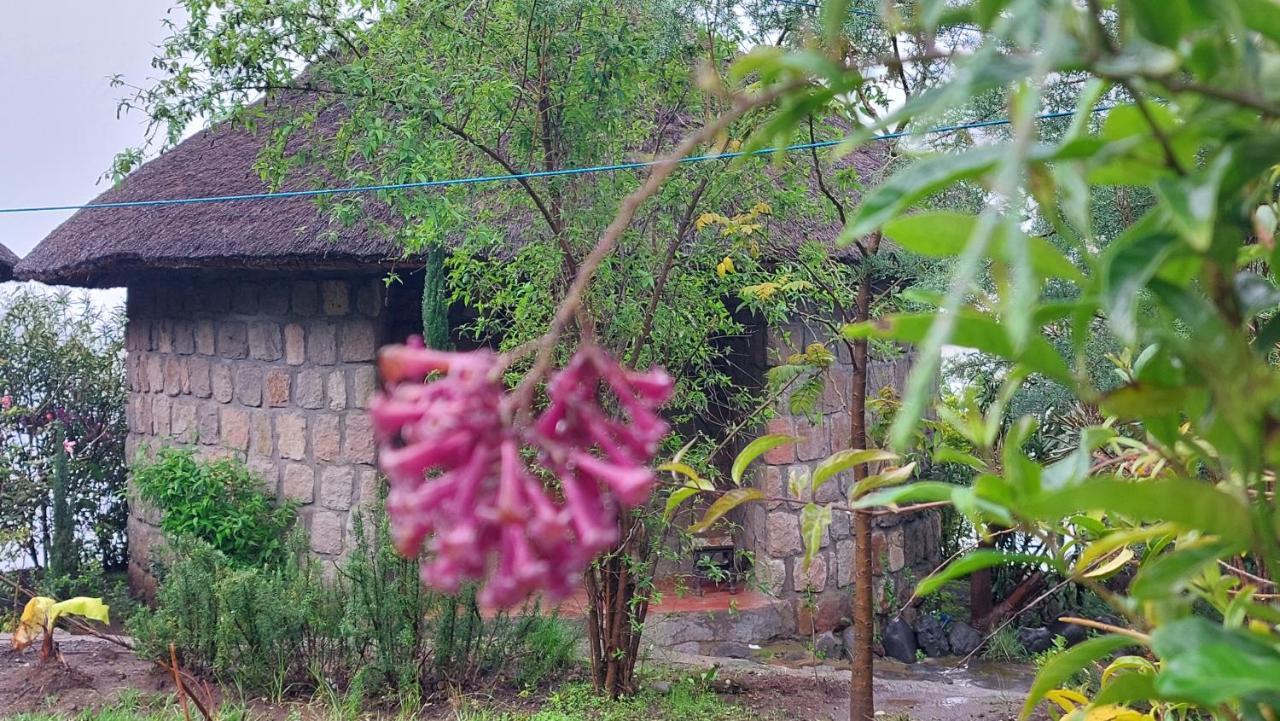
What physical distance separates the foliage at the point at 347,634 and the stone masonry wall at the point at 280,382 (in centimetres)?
150

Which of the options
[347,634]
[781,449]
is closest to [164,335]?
[347,634]

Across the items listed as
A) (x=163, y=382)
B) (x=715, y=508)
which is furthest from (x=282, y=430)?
(x=715, y=508)

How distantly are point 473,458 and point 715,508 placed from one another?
0.78 metres

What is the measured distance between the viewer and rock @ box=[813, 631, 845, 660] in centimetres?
537

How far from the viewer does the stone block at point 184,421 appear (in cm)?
627

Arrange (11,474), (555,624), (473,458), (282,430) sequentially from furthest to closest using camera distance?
(11,474) < (282,430) < (555,624) < (473,458)

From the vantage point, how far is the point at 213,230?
583 cm

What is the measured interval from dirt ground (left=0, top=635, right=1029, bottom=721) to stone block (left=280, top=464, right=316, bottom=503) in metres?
1.19

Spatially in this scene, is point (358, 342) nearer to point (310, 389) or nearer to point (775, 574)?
point (310, 389)

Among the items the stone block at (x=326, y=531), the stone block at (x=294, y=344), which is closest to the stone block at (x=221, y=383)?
the stone block at (x=294, y=344)

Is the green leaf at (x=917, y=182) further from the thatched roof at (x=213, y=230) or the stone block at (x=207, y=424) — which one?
the stone block at (x=207, y=424)

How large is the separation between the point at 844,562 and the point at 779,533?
510 mm

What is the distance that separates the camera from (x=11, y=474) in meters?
6.95

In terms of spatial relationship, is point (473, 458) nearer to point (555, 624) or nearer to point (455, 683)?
point (455, 683)
